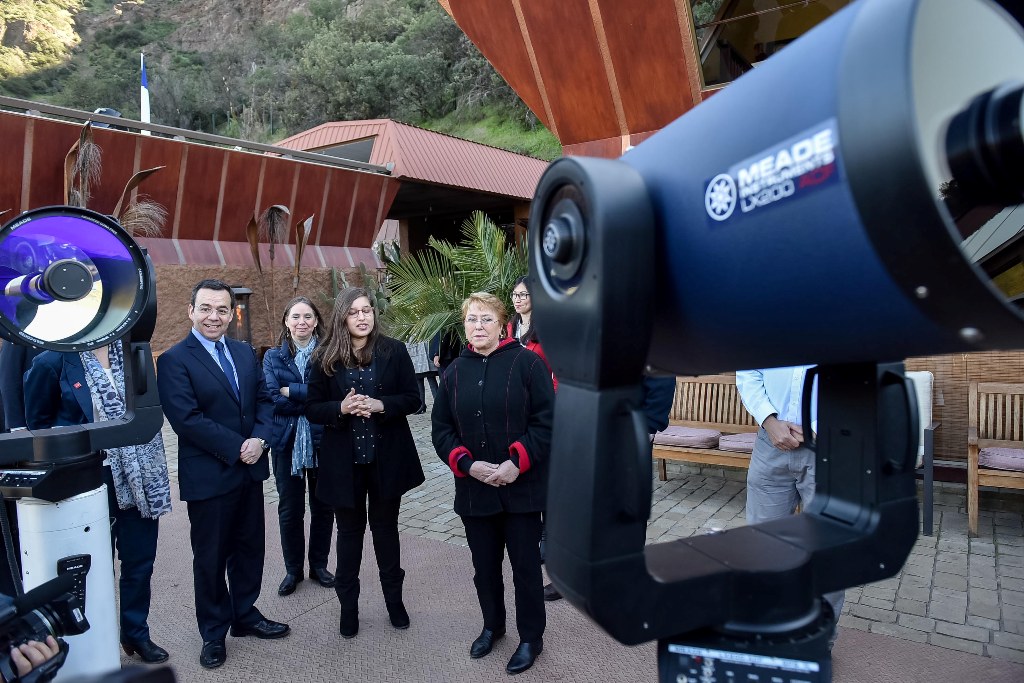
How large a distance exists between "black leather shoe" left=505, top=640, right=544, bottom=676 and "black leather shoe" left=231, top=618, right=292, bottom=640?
1.30m

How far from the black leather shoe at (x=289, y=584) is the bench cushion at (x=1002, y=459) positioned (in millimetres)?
4618

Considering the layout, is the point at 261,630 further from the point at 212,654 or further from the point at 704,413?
the point at 704,413

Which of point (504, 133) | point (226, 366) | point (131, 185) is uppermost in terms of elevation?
point (504, 133)

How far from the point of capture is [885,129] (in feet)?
2.22

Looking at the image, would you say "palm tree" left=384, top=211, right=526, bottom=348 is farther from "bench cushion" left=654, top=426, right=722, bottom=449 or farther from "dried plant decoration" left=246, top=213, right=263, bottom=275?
"dried plant decoration" left=246, top=213, right=263, bottom=275

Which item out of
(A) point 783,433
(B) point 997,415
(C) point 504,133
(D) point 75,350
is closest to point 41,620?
(D) point 75,350

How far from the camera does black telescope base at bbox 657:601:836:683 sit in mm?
966

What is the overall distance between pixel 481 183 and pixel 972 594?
12272mm

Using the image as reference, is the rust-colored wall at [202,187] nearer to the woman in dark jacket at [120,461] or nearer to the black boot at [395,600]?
the woman in dark jacket at [120,461]

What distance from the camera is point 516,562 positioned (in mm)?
3135

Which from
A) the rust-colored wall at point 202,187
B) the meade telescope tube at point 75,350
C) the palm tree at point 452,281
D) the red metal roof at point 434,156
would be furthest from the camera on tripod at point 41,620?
the red metal roof at point 434,156

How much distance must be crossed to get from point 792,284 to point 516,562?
260 cm

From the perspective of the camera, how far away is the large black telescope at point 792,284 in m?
0.70

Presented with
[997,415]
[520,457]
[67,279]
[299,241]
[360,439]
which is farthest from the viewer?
[299,241]
